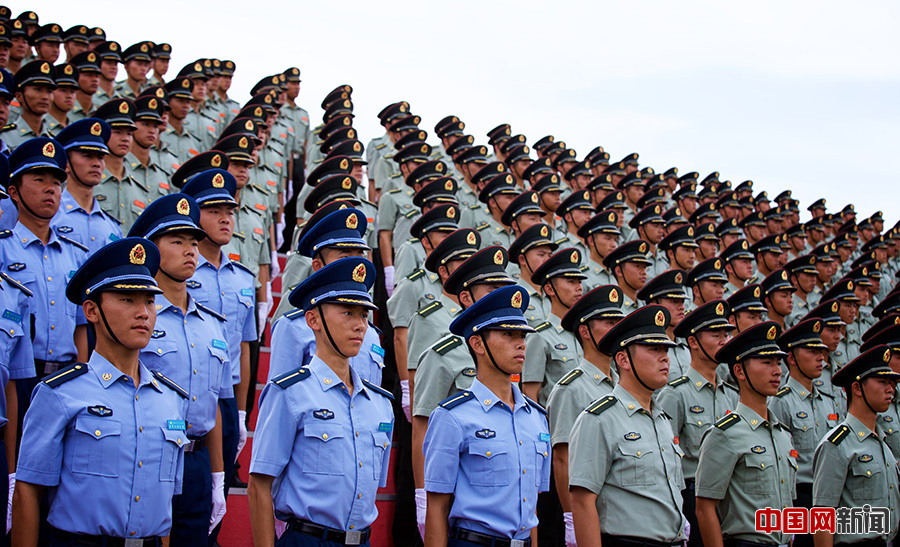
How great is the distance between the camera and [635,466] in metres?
4.06

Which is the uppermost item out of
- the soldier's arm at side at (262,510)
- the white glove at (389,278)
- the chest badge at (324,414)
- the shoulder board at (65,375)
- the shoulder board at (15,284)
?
the white glove at (389,278)

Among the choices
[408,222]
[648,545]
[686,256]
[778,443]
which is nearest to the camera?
[648,545]

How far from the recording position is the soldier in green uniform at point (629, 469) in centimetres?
397

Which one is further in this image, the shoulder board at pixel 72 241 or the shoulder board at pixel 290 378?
the shoulder board at pixel 72 241

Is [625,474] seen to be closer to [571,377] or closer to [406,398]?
[571,377]

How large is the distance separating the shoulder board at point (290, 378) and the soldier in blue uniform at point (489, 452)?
68 cm

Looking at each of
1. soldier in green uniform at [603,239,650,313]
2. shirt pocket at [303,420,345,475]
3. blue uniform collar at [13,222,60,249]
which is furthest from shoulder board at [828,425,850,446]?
blue uniform collar at [13,222,60,249]

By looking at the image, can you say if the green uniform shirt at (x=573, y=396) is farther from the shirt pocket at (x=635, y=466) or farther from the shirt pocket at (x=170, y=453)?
the shirt pocket at (x=170, y=453)

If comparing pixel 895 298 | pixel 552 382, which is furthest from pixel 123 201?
pixel 895 298

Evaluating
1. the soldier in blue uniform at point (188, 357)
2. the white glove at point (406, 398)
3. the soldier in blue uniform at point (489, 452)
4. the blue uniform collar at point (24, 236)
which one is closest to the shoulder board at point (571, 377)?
the soldier in blue uniform at point (489, 452)

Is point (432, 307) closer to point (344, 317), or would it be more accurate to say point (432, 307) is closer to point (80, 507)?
point (344, 317)

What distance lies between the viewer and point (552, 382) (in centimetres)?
546

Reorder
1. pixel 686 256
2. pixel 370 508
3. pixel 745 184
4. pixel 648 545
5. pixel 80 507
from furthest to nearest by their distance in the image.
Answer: pixel 745 184 → pixel 686 256 → pixel 648 545 → pixel 370 508 → pixel 80 507

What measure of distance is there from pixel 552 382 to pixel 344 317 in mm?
2386
